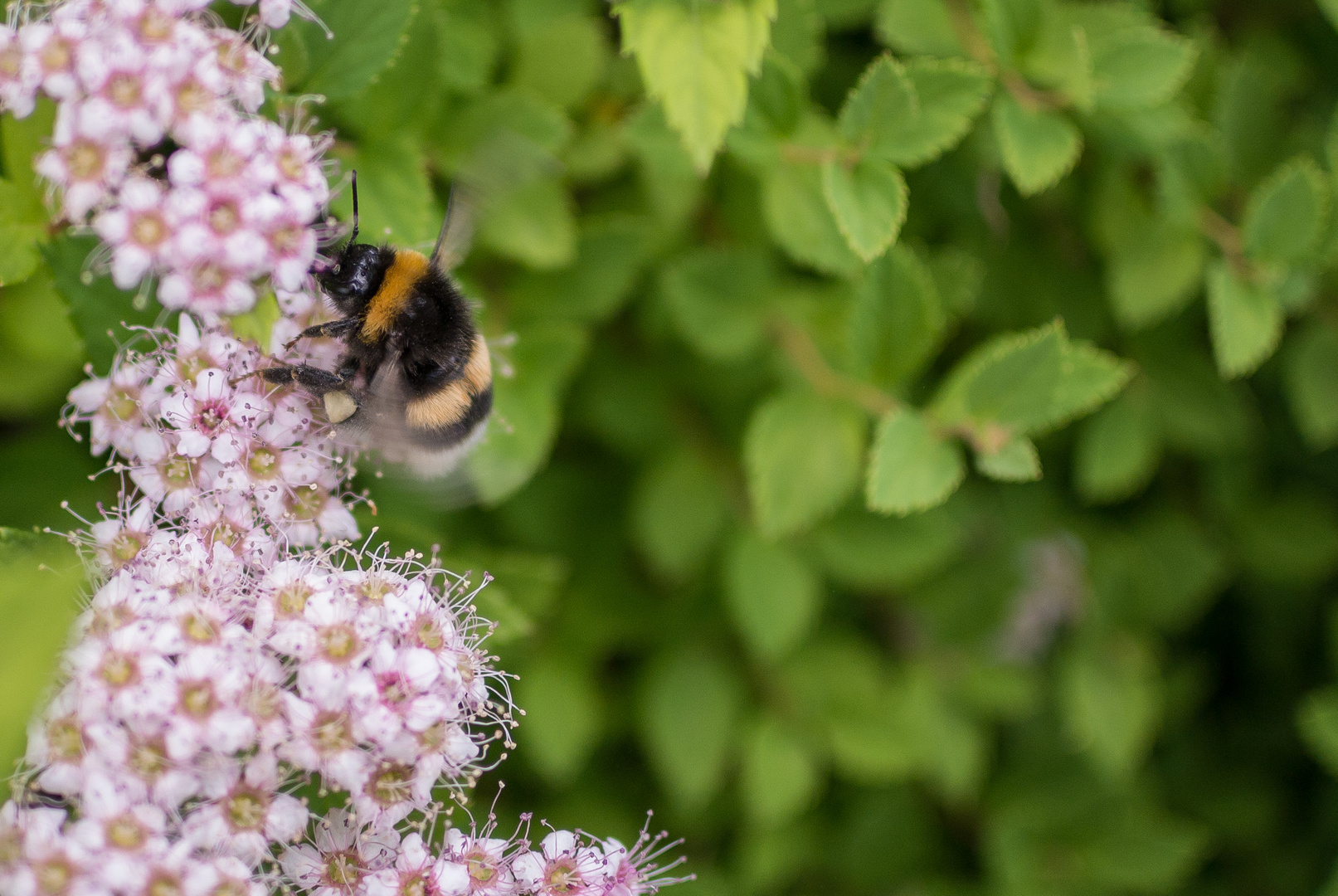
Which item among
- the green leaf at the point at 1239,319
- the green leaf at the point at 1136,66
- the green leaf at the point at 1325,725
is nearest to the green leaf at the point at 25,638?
the green leaf at the point at 1136,66

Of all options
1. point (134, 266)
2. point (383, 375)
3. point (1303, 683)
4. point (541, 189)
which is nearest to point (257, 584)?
point (383, 375)

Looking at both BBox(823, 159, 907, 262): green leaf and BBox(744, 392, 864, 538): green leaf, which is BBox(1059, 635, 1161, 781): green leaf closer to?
BBox(744, 392, 864, 538): green leaf

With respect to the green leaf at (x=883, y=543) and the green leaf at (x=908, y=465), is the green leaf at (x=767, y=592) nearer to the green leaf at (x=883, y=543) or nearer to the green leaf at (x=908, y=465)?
the green leaf at (x=883, y=543)

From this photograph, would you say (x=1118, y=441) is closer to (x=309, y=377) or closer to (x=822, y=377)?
(x=822, y=377)

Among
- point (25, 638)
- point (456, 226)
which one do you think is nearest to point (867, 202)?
point (456, 226)

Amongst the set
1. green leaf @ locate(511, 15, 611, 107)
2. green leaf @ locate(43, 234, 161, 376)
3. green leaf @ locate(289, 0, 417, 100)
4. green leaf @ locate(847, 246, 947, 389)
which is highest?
green leaf @ locate(511, 15, 611, 107)

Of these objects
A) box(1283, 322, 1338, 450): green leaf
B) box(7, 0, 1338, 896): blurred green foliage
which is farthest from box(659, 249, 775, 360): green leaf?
box(1283, 322, 1338, 450): green leaf
